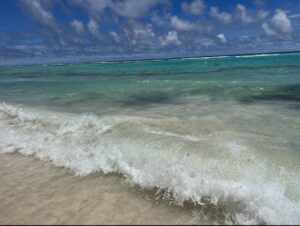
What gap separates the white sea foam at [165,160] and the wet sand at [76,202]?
11.9 inches

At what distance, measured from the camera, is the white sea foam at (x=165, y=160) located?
159 inches

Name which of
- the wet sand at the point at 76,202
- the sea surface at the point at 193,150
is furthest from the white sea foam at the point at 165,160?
the wet sand at the point at 76,202

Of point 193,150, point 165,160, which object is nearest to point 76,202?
point 165,160

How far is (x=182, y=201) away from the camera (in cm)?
420

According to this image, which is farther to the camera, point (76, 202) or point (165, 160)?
point (165, 160)

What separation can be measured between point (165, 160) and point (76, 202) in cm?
197

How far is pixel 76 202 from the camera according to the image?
4227 millimetres

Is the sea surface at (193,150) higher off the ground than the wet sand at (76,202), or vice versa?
the sea surface at (193,150)

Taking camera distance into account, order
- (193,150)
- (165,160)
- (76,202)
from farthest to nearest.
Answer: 1. (193,150)
2. (165,160)
3. (76,202)

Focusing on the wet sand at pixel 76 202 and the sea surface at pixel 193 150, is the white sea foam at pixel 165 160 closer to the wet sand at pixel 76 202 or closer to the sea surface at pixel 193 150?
the sea surface at pixel 193 150

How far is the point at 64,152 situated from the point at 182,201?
10.3ft

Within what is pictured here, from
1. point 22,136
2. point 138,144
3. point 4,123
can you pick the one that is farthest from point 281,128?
point 4,123

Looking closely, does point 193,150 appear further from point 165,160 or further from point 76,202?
point 76,202

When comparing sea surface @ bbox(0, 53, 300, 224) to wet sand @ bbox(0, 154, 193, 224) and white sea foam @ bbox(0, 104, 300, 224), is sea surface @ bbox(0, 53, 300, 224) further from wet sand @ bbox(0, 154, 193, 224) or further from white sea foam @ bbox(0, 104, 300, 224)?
wet sand @ bbox(0, 154, 193, 224)
